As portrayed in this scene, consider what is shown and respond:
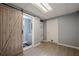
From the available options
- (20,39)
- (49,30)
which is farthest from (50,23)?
(20,39)

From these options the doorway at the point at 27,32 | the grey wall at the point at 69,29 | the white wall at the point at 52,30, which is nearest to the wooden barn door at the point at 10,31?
the doorway at the point at 27,32

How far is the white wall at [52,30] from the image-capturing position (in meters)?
8.12

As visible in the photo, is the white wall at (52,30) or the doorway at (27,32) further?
the white wall at (52,30)

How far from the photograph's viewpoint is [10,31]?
353 centimetres

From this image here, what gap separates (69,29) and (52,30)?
1.81 meters

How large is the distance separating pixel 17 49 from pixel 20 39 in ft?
1.59

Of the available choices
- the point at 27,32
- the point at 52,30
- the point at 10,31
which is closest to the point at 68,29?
the point at 52,30

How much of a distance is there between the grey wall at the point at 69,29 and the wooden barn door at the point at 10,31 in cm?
375

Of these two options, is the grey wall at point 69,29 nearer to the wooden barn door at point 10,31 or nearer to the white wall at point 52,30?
the white wall at point 52,30

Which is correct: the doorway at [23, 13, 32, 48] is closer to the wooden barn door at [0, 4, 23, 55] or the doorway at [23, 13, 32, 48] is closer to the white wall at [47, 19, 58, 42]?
the white wall at [47, 19, 58, 42]

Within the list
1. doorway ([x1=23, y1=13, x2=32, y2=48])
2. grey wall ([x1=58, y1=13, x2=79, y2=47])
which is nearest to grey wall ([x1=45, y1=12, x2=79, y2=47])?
grey wall ([x1=58, y1=13, x2=79, y2=47])

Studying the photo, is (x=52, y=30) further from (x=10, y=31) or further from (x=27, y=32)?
(x=10, y=31)

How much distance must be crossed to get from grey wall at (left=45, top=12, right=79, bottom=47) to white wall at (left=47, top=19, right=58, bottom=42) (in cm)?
39

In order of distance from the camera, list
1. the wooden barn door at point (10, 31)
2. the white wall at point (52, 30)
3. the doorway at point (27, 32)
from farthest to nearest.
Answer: the white wall at point (52, 30)
the doorway at point (27, 32)
the wooden barn door at point (10, 31)
